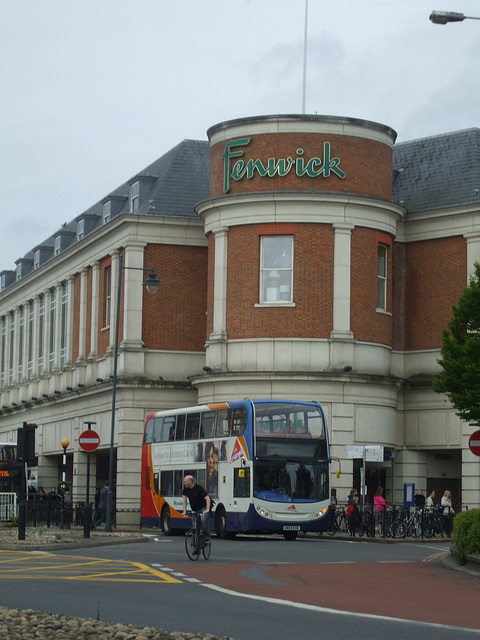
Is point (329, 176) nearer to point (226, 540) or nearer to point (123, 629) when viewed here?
point (226, 540)

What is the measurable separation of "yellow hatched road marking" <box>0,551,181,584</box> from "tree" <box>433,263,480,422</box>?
12.1 metres

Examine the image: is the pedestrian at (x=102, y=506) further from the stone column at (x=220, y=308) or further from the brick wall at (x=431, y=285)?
the brick wall at (x=431, y=285)

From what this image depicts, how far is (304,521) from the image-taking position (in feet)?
111

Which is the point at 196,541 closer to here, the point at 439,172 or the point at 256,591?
the point at 256,591

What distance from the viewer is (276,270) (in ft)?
142

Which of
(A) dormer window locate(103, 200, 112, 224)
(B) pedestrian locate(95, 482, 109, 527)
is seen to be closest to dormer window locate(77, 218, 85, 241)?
(A) dormer window locate(103, 200, 112, 224)

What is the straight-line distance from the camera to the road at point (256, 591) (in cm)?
1350

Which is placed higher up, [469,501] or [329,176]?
[329,176]

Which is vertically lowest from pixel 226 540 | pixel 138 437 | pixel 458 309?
pixel 226 540

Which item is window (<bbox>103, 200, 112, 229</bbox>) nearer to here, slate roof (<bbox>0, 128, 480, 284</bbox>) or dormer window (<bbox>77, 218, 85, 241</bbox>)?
slate roof (<bbox>0, 128, 480, 284</bbox>)

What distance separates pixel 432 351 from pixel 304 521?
537 inches

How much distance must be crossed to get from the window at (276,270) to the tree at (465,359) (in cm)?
1022

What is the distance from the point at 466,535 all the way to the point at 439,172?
25.9m

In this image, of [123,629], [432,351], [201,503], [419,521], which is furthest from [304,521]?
[123,629]
